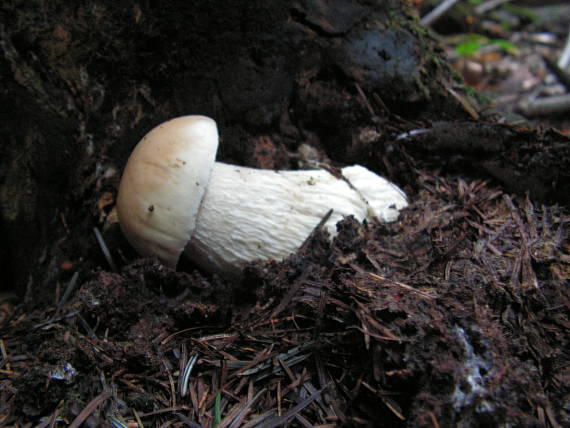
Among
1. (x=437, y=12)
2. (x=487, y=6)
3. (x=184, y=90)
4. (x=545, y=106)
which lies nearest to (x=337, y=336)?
(x=184, y=90)

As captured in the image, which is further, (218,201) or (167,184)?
(218,201)

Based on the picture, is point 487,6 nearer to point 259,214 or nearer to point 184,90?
point 184,90

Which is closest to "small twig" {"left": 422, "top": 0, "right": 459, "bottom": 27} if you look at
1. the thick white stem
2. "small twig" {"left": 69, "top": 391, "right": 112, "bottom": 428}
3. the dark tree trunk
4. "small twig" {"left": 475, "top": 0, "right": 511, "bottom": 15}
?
"small twig" {"left": 475, "top": 0, "right": 511, "bottom": 15}

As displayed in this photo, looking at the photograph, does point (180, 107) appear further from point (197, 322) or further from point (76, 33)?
point (197, 322)

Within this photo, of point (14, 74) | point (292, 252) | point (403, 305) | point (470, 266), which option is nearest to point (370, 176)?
point (292, 252)

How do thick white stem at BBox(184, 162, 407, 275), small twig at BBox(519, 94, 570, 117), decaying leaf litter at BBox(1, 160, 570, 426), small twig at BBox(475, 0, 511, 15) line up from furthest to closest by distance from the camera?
small twig at BBox(475, 0, 511, 15) → small twig at BBox(519, 94, 570, 117) → thick white stem at BBox(184, 162, 407, 275) → decaying leaf litter at BBox(1, 160, 570, 426)

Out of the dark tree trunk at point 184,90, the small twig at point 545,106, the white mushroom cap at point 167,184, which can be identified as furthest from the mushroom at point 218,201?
the small twig at point 545,106

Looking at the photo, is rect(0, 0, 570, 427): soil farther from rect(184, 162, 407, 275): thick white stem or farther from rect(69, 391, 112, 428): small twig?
rect(184, 162, 407, 275): thick white stem
